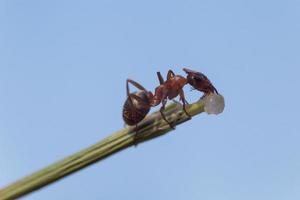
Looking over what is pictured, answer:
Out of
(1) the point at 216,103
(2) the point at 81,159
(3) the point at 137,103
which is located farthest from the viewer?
(3) the point at 137,103

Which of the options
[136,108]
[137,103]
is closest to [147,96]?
[137,103]

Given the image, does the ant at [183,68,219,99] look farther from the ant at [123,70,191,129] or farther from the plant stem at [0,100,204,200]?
the plant stem at [0,100,204,200]

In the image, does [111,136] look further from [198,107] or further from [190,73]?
[190,73]

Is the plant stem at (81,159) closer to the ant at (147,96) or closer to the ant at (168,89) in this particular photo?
the ant at (147,96)

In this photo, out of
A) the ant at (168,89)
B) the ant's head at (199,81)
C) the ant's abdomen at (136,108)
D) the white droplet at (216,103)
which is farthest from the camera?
the ant at (168,89)

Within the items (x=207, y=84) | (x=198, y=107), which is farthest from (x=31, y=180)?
(x=207, y=84)

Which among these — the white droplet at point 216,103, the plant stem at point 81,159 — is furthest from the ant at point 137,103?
the plant stem at point 81,159

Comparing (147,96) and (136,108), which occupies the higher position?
(147,96)

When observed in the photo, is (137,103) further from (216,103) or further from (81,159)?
(81,159)
